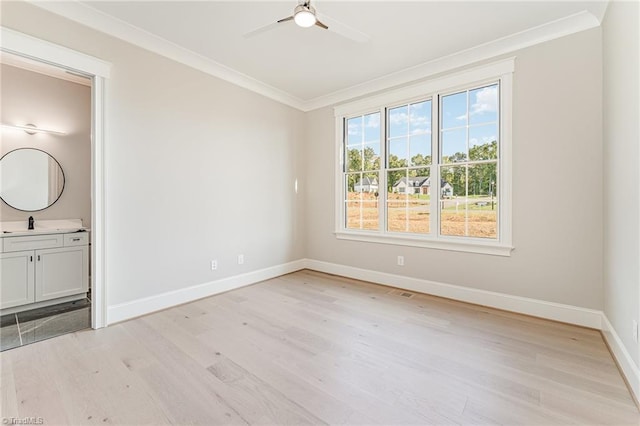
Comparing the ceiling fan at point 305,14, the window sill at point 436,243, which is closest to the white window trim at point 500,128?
the window sill at point 436,243

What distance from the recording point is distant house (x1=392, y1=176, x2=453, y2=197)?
3.67 m

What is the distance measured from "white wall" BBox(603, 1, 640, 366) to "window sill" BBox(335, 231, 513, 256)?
875 mm

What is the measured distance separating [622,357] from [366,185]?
3191 millimetres

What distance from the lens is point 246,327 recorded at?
2.79 metres

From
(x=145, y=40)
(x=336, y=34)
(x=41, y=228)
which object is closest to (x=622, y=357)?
(x=336, y=34)

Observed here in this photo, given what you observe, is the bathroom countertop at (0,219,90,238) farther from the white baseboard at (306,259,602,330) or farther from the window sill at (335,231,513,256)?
the white baseboard at (306,259,602,330)

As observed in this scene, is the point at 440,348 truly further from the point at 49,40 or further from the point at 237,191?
the point at 49,40

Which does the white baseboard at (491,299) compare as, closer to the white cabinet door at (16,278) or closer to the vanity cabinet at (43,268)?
the vanity cabinet at (43,268)

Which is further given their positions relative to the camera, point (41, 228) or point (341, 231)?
point (341, 231)

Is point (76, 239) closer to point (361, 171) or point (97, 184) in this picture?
point (97, 184)

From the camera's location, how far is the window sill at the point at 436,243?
323 cm

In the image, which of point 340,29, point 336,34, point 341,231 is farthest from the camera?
point 341,231

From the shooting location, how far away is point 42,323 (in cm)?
287

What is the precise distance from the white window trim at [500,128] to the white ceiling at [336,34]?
0.16 meters
